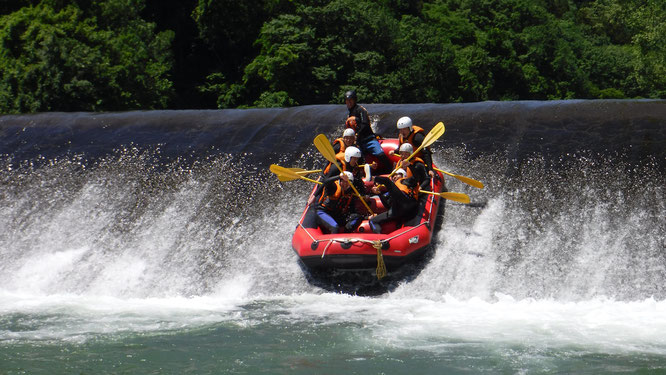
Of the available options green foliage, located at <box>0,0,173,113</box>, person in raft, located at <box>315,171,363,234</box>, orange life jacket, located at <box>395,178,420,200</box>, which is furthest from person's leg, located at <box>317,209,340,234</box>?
green foliage, located at <box>0,0,173,113</box>

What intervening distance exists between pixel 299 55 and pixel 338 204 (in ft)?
49.9

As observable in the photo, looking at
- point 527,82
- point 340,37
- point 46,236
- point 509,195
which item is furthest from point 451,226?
point 527,82

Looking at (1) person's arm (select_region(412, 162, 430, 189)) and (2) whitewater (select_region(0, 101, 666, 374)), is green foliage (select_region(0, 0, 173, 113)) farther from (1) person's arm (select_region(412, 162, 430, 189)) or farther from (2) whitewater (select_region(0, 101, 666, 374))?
(1) person's arm (select_region(412, 162, 430, 189))

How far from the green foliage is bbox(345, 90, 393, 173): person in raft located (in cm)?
1257

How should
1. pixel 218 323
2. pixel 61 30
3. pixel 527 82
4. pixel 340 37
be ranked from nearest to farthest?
pixel 218 323
pixel 61 30
pixel 340 37
pixel 527 82

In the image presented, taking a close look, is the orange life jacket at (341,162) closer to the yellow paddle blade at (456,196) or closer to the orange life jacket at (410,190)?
the orange life jacket at (410,190)

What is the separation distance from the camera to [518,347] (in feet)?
24.0

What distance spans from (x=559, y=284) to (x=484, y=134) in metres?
3.09

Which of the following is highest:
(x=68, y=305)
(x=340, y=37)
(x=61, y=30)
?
(x=68, y=305)

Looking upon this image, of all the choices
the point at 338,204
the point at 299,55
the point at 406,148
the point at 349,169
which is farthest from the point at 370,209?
the point at 299,55

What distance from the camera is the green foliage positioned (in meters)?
21.8

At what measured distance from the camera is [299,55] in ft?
80.5

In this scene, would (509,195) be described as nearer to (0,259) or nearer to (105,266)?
(105,266)

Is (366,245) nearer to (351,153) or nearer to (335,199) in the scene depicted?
(335,199)
